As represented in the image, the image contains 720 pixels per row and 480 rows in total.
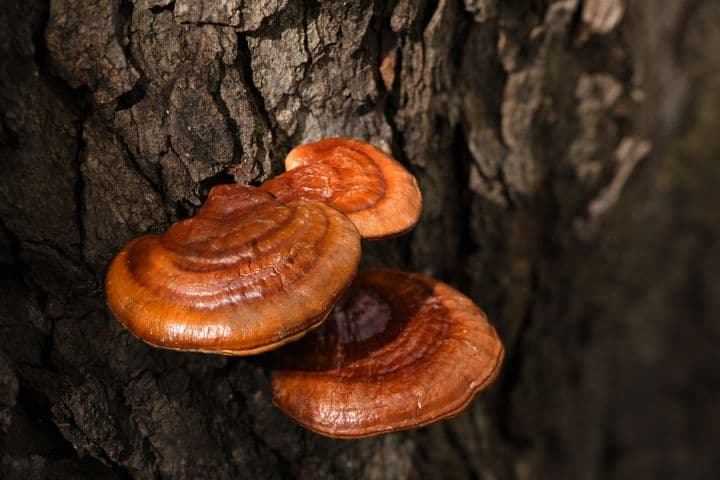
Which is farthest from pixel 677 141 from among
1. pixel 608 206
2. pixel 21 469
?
pixel 21 469

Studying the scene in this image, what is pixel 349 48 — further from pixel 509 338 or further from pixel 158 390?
pixel 509 338

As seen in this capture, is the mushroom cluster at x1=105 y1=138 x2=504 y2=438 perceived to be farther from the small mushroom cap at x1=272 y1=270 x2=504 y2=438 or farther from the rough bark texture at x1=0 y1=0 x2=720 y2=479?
the rough bark texture at x1=0 y1=0 x2=720 y2=479

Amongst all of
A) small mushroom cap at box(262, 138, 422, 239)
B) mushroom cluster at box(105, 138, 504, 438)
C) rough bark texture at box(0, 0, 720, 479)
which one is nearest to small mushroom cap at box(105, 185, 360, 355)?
mushroom cluster at box(105, 138, 504, 438)

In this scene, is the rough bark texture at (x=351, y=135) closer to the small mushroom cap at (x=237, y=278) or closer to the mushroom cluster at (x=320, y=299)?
the mushroom cluster at (x=320, y=299)

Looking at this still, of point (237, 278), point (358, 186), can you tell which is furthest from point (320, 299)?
point (358, 186)

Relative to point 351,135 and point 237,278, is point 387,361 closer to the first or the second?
point 237,278

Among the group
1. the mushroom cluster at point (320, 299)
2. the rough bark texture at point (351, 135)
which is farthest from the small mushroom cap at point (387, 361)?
the rough bark texture at point (351, 135)
